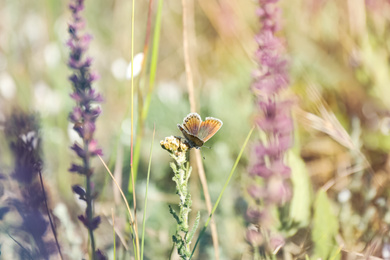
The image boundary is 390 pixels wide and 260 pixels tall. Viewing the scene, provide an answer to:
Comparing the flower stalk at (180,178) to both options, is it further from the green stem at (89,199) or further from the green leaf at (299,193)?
the green leaf at (299,193)

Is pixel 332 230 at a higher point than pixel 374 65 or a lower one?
lower

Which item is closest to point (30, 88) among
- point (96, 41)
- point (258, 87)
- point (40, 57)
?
point (40, 57)

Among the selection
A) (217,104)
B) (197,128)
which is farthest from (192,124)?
(217,104)

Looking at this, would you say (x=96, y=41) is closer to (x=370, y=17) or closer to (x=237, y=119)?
(x=237, y=119)

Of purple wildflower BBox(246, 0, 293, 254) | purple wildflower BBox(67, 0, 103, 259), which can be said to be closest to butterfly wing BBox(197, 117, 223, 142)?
purple wildflower BBox(246, 0, 293, 254)

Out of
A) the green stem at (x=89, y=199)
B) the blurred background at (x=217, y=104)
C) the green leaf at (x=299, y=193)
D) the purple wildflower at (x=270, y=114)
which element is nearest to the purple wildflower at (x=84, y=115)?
the green stem at (x=89, y=199)

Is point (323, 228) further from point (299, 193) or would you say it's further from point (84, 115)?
point (84, 115)
